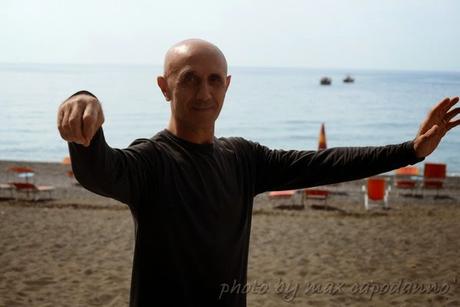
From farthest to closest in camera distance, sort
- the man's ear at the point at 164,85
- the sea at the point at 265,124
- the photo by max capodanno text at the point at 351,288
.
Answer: the sea at the point at 265,124 < the photo by max capodanno text at the point at 351,288 < the man's ear at the point at 164,85

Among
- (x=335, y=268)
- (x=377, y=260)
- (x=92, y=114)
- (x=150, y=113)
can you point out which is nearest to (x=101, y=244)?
(x=335, y=268)

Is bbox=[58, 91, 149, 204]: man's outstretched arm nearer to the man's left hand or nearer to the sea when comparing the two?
the man's left hand

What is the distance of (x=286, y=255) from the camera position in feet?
30.7

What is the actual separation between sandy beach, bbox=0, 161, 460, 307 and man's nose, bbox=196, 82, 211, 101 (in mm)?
5308

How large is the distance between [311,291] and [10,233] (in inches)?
253

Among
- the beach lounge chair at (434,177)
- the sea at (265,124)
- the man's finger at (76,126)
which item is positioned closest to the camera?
the man's finger at (76,126)

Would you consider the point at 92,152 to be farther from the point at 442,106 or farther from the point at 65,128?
the point at 442,106

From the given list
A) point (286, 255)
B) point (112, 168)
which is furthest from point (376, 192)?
point (112, 168)

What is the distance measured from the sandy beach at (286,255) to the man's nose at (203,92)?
17.4ft

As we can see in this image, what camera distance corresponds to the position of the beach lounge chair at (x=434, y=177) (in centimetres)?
1628

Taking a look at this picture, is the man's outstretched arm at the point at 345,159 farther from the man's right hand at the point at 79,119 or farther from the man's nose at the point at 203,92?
the man's right hand at the point at 79,119

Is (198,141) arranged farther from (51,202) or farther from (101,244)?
(51,202)

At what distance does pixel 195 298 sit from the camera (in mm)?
1946

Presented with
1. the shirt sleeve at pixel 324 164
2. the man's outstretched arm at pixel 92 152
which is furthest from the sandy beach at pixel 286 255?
the man's outstretched arm at pixel 92 152
